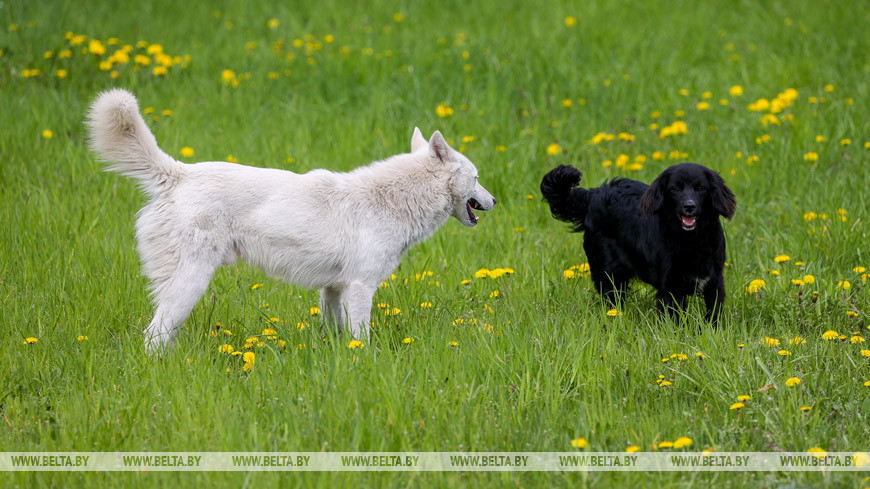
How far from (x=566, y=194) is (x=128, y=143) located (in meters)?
2.88

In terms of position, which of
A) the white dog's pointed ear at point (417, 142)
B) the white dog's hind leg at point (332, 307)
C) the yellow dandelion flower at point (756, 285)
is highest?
the white dog's pointed ear at point (417, 142)

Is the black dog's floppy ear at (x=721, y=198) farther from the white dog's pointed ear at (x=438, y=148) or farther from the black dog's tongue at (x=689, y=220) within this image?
the white dog's pointed ear at (x=438, y=148)

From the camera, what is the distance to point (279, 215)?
441 cm

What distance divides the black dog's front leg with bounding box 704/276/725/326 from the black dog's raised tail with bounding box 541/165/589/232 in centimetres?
108

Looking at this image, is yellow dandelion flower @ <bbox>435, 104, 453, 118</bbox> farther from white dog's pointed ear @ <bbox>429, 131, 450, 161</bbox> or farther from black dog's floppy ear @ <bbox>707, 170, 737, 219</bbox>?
black dog's floppy ear @ <bbox>707, 170, 737, 219</bbox>

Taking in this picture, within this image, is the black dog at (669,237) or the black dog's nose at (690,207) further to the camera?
the black dog at (669,237)

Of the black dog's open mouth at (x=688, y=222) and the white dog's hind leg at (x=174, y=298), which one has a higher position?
the black dog's open mouth at (x=688, y=222)

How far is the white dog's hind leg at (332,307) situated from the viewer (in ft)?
15.9

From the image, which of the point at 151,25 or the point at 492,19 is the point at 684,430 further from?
the point at 151,25

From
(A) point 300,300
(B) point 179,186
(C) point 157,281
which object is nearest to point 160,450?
(C) point 157,281

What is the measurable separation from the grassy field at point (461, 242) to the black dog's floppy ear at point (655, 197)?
0.64 m

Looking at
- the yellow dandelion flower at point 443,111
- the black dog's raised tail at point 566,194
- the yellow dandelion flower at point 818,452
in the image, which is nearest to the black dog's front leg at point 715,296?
the black dog's raised tail at point 566,194

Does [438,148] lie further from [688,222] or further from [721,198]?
[721,198]

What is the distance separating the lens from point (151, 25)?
1037 cm
